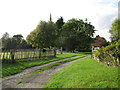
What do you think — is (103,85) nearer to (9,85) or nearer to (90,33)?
(9,85)

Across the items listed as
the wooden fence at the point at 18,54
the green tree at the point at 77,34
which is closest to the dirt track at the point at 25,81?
the wooden fence at the point at 18,54

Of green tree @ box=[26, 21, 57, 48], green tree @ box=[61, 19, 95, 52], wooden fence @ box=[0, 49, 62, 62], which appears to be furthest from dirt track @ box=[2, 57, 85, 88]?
green tree @ box=[61, 19, 95, 52]

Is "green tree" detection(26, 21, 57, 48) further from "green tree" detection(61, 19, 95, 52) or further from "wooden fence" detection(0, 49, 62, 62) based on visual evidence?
"wooden fence" detection(0, 49, 62, 62)

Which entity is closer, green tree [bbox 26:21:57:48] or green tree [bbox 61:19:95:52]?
green tree [bbox 26:21:57:48]

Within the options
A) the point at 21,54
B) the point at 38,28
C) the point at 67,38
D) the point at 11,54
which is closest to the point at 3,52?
the point at 11,54

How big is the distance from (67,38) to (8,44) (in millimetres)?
22968

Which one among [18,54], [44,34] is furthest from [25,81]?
[44,34]

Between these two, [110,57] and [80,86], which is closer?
[80,86]

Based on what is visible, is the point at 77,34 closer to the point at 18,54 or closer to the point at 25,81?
the point at 18,54

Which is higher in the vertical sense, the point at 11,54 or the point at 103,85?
the point at 11,54

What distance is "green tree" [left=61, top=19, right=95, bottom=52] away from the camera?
49.6 metres

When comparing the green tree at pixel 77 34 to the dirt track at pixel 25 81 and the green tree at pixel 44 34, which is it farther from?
the dirt track at pixel 25 81

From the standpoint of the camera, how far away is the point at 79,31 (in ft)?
174

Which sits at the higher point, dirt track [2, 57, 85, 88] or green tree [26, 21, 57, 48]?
green tree [26, 21, 57, 48]
